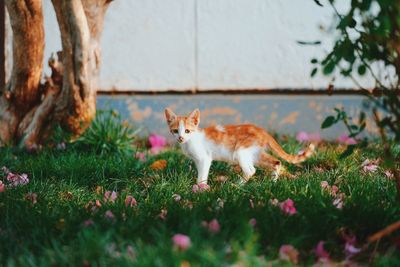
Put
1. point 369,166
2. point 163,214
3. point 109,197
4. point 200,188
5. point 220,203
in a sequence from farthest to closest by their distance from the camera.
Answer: point 369,166
point 200,188
point 109,197
point 220,203
point 163,214

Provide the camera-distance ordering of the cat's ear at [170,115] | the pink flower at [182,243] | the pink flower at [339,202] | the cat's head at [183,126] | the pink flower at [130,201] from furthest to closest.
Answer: the cat's ear at [170,115]
the cat's head at [183,126]
the pink flower at [130,201]
the pink flower at [339,202]
the pink flower at [182,243]

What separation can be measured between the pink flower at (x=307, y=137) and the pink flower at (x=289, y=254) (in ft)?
12.0

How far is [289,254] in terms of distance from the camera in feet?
8.64

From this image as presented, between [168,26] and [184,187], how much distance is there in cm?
303

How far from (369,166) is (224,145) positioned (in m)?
1.01

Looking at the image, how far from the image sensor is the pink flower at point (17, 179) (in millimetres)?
4184

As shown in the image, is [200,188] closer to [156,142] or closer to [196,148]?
[196,148]

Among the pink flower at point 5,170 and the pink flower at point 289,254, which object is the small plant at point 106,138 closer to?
the pink flower at point 5,170

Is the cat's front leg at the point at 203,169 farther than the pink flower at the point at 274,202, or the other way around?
the cat's front leg at the point at 203,169

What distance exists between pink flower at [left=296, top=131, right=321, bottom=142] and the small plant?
1.67 m

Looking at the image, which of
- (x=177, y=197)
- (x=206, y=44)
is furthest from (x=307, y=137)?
(x=177, y=197)

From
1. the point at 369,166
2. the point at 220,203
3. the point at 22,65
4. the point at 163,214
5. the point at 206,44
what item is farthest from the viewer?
the point at 206,44

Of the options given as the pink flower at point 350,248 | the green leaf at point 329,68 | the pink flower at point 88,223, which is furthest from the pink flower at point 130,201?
the green leaf at point 329,68

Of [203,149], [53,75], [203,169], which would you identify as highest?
[53,75]
